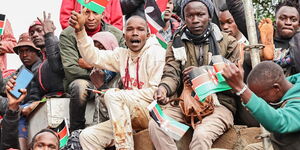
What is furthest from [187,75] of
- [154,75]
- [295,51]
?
[295,51]

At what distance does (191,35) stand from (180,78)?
49 cm

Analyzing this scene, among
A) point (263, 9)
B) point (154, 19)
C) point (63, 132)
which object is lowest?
point (63, 132)

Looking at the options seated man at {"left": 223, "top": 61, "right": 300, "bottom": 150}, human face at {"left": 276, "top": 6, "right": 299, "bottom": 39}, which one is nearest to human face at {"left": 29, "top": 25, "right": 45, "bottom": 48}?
human face at {"left": 276, "top": 6, "right": 299, "bottom": 39}

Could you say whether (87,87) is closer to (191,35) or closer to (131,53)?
(131,53)

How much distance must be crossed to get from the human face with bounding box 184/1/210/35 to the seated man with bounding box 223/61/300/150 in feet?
5.42

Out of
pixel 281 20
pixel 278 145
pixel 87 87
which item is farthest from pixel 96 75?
pixel 278 145

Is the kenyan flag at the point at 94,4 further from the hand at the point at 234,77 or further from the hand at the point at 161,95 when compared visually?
the hand at the point at 234,77

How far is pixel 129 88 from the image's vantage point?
8531mm

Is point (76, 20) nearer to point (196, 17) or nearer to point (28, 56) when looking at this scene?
point (196, 17)

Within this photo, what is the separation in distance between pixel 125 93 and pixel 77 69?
1.64 meters

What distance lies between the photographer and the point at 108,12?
1123cm

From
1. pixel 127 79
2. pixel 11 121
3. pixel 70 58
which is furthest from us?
pixel 70 58

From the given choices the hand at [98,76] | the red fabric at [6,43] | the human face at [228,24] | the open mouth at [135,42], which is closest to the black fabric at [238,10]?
the human face at [228,24]

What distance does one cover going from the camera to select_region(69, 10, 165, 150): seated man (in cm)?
808
